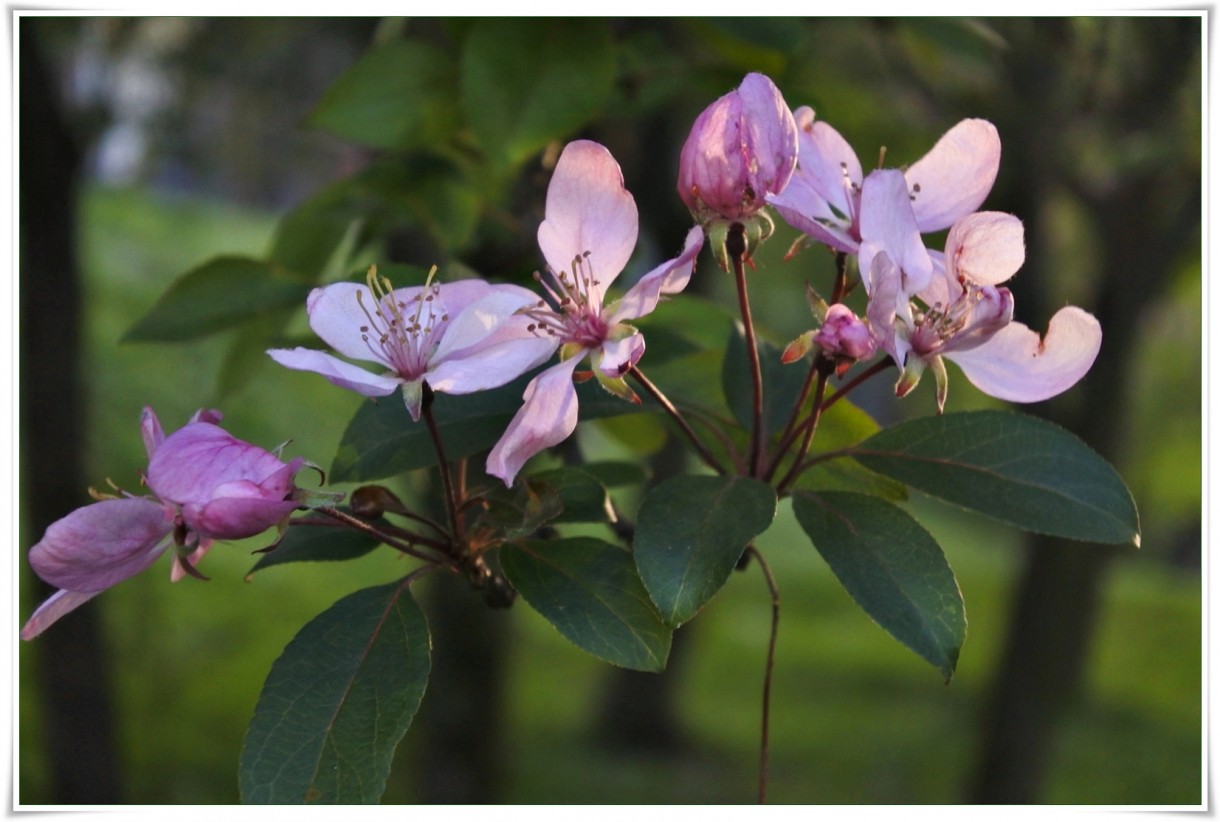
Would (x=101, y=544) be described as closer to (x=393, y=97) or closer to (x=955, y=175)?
(x=955, y=175)

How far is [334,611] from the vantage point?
84 cm

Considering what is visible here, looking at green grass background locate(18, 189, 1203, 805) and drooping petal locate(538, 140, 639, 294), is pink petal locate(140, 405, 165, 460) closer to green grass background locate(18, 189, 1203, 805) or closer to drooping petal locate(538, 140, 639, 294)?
drooping petal locate(538, 140, 639, 294)

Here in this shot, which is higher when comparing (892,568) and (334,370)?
(334,370)

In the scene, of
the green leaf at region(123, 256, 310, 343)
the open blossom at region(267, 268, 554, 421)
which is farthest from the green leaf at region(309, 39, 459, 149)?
the open blossom at region(267, 268, 554, 421)

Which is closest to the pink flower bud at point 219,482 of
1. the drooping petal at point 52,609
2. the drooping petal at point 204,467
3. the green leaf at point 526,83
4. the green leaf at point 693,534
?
the drooping petal at point 204,467

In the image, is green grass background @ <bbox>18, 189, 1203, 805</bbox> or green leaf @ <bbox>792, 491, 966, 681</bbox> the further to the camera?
green grass background @ <bbox>18, 189, 1203, 805</bbox>

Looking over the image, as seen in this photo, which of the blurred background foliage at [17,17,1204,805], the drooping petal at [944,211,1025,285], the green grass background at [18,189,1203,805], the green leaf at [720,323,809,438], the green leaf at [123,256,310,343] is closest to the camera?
the drooping petal at [944,211,1025,285]

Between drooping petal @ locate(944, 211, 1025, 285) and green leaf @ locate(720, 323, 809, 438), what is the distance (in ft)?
0.59

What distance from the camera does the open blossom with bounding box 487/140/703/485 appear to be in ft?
2.33

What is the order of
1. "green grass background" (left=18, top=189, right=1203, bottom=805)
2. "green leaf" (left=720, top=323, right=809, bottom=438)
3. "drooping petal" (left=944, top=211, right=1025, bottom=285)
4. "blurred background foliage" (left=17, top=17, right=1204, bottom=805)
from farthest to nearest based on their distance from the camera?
"green grass background" (left=18, top=189, right=1203, bottom=805), "blurred background foliage" (left=17, top=17, right=1204, bottom=805), "green leaf" (left=720, top=323, right=809, bottom=438), "drooping petal" (left=944, top=211, right=1025, bottom=285)

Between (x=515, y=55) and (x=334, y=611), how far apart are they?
0.67 meters

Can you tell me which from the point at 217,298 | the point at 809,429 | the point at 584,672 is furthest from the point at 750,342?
the point at 584,672

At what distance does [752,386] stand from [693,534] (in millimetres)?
206

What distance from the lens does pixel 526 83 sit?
125cm
